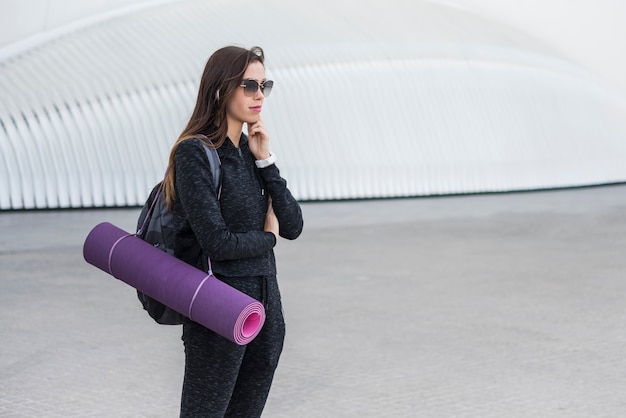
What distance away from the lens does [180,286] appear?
342cm

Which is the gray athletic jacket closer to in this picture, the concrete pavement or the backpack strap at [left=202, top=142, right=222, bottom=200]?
the backpack strap at [left=202, top=142, right=222, bottom=200]

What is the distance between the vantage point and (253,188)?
3.60 metres

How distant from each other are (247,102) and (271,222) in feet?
1.43

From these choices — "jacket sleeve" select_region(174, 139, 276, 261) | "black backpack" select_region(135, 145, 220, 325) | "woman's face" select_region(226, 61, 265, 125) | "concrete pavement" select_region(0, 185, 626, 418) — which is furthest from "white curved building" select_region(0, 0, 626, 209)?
"jacket sleeve" select_region(174, 139, 276, 261)

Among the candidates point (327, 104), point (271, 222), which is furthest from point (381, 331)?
point (327, 104)

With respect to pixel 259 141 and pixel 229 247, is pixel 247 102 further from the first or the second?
pixel 229 247

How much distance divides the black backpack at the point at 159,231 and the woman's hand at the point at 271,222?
24cm

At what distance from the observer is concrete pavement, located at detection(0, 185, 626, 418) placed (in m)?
6.02

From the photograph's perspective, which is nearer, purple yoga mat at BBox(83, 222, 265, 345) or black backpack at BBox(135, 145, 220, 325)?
Result: purple yoga mat at BBox(83, 222, 265, 345)

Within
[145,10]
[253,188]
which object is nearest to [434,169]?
[145,10]

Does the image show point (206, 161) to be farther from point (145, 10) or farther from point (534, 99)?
point (534, 99)

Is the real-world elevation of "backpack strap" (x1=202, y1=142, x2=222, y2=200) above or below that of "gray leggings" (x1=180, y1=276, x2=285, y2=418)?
above

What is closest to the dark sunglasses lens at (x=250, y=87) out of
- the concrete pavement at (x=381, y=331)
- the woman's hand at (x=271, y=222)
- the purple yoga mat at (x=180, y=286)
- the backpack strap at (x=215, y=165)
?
the backpack strap at (x=215, y=165)

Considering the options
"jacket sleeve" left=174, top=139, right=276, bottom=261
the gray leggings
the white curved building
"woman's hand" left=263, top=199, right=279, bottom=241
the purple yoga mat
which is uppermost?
"jacket sleeve" left=174, top=139, right=276, bottom=261
